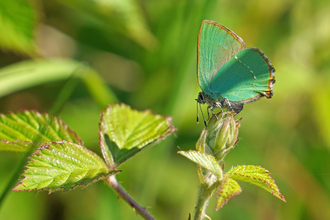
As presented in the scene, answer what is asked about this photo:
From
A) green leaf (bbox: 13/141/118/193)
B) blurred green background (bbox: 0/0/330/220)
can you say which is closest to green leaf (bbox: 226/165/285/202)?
green leaf (bbox: 13/141/118/193)

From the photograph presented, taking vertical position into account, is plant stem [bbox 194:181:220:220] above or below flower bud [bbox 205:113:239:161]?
below

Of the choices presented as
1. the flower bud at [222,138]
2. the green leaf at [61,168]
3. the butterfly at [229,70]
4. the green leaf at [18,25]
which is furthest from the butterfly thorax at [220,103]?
the green leaf at [18,25]

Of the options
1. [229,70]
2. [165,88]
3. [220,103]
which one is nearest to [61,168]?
[220,103]

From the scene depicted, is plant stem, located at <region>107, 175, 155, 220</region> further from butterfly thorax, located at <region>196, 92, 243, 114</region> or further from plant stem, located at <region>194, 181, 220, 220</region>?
butterfly thorax, located at <region>196, 92, 243, 114</region>

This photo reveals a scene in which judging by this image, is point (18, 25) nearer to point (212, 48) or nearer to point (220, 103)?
point (212, 48)

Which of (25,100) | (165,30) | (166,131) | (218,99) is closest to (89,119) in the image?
(25,100)

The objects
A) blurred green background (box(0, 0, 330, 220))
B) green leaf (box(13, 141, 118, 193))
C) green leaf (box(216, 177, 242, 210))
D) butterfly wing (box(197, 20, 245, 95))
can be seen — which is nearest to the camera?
green leaf (box(216, 177, 242, 210))

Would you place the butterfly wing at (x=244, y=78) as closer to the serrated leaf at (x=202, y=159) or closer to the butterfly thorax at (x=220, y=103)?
the butterfly thorax at (x=220, y=103)
